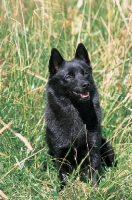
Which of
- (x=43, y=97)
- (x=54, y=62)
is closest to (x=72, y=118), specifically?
(x=54, y=62)

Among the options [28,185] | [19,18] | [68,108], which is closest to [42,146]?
[68,108]

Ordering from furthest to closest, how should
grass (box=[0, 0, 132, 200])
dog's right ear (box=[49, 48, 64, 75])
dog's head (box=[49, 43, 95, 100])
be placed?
dog's right ear (box=[49, 48, 64, 75])
dog's head (box=[49, 43, 95, 100])
grass (box=[0, 0, 132, 200])

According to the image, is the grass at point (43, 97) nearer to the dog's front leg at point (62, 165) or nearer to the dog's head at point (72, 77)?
the dog's front leg at point (62, 165)

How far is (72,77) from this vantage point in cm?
411

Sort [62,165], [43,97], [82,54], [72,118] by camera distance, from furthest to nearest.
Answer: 1. [43,97]
2. [82,54]
3. [72,118]
4. [62,165]

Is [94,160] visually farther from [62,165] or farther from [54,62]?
[54,62]

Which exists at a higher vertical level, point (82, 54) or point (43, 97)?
point (82, 54)

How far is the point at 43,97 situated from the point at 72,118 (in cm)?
73

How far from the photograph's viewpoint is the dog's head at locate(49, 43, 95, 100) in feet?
13.1

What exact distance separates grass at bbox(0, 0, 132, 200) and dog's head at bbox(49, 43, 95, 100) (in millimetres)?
450

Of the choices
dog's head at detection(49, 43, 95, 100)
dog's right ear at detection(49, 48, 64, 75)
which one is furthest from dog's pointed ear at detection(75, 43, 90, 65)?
dog's right ear at detection(49, 48, 64, 75)

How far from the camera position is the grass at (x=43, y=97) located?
11.8ft

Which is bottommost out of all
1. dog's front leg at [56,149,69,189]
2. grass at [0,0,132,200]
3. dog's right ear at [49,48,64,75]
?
dog's front leg at [56,149,69,189]

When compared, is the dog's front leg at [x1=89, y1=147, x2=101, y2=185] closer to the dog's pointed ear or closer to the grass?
the grass
